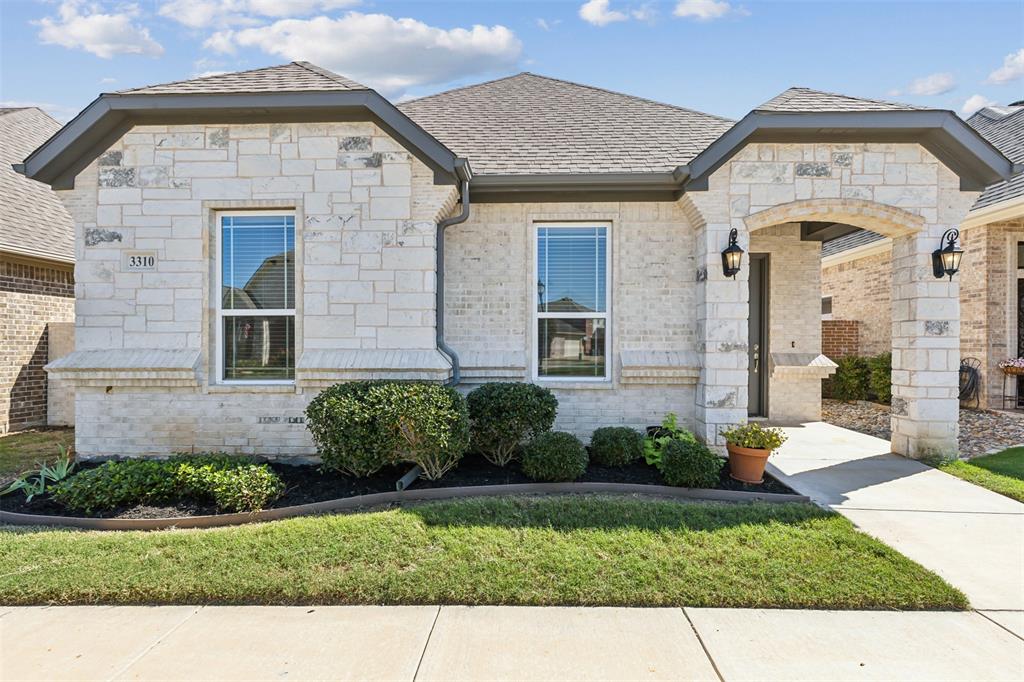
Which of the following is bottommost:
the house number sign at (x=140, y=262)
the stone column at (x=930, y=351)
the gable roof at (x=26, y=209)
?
the stone column at (x=930, y=351)

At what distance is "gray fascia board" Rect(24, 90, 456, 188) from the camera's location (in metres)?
5.77

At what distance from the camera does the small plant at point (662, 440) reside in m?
5.76

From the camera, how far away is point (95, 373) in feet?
19.8

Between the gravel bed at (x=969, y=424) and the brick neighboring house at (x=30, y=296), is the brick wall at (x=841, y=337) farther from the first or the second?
the brick neighboring house at (x=30, y=296)

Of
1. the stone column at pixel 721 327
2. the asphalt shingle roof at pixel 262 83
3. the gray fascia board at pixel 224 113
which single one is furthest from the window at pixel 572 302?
the asphalt shingle roof at pixel 262 83

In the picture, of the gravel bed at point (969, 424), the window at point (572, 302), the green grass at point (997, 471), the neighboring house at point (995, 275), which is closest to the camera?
the green grass at point (997, 471)

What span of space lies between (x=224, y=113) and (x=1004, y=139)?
14.3 meters

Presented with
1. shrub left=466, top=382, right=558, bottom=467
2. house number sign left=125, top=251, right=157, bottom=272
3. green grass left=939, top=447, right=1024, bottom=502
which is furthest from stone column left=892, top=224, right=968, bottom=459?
house number sign left=125, top=251, right=157, bottom=272

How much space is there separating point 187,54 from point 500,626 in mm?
8760

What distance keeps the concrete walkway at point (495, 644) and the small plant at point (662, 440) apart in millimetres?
2619

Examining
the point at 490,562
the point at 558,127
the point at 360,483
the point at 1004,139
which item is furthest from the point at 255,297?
the point at 1004,139

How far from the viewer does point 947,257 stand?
6137 mm

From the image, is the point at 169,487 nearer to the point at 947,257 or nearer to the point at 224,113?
the point at 224,113

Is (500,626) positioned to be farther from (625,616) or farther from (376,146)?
(376,146)
